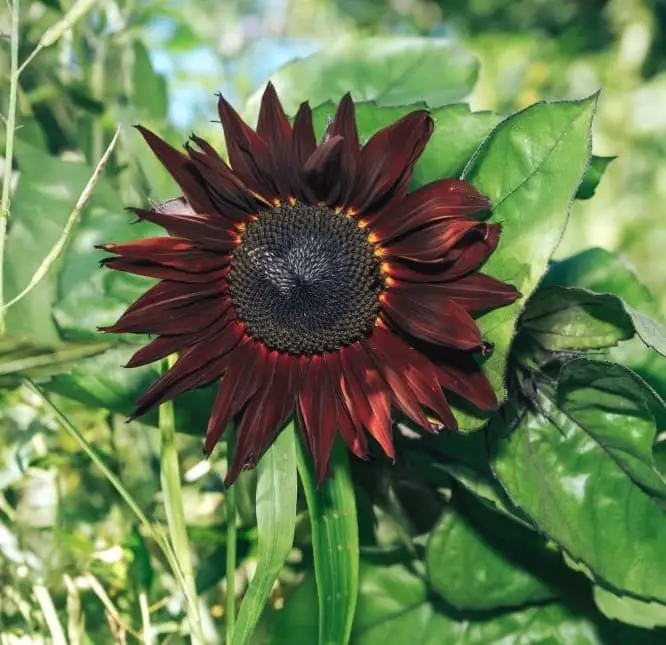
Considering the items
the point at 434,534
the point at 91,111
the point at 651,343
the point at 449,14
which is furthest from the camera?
the point at 449,14

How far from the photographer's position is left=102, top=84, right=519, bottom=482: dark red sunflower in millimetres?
354

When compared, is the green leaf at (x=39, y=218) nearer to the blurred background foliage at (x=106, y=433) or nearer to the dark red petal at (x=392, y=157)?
the blurred background foliage at (x=106, y=433)

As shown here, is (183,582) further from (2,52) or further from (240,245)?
(2,52)

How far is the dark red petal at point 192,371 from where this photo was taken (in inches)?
14.4

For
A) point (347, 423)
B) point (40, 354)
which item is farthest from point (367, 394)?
point (40, 354)

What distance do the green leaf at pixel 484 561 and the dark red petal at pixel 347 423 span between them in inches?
4.4

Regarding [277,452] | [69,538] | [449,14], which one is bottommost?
[69,538]

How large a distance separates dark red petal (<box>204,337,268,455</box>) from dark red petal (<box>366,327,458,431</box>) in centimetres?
4

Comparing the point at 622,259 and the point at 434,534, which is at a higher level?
the point at 622,259

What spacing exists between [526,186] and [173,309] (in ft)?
0.47

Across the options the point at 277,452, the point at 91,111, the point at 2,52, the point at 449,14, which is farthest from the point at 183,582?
the point at 449,14

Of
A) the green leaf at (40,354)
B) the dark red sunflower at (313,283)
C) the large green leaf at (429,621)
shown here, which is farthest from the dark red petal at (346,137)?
the large green leaf at (429,621)

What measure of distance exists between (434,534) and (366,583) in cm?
5

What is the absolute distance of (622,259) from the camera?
53cm
